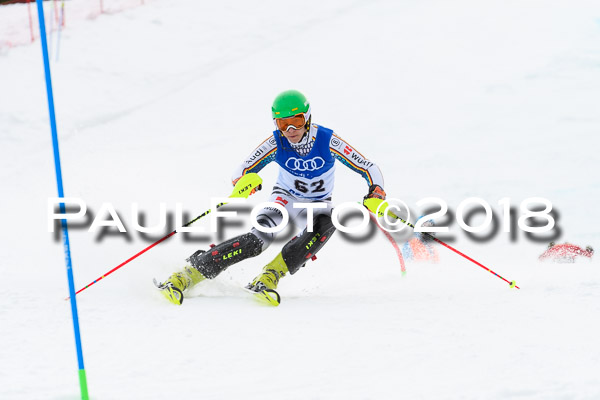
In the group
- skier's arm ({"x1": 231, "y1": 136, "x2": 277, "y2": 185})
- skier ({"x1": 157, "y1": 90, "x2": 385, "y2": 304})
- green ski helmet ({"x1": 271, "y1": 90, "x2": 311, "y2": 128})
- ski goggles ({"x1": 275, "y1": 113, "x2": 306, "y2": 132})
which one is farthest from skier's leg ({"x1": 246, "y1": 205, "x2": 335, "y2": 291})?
green ski helmet ({"x1": 271, "y1": 90, "x2": 311, "y2": 128})

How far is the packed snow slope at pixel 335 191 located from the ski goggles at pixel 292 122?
1.20m

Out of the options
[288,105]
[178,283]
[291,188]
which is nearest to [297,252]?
[291,188]

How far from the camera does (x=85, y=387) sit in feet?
9.70

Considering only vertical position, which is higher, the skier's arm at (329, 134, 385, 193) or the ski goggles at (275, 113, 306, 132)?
Result: the ski goggles at (275, 113, 306, 132)

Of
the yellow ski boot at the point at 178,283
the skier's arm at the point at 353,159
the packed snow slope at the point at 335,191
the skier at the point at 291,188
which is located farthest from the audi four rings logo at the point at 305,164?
the yellow ski boot at the point at 178,283

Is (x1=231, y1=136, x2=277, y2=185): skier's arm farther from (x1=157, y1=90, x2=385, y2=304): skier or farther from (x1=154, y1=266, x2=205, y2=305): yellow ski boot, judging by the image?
(x1=154, y1=266, x2=205, y2=305): yellow ski boot

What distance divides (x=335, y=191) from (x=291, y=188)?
13.7 ft

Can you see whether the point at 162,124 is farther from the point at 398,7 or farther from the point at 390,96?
the point at 398,7

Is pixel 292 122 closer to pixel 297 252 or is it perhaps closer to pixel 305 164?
pixel 305 164

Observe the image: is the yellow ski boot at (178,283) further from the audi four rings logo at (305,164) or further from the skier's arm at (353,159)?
the skier's arm at (353,159)

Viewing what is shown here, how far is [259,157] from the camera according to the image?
5168 mm

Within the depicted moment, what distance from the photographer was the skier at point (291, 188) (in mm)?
4852

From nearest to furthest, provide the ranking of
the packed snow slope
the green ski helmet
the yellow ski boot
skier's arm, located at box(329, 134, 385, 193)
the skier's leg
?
the packed snow slope < the yellow ski boot < the green ski helmet < the skier's leg < skier's arm, located at box(329, 134, 385, 193)

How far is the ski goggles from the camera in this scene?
190 inches
